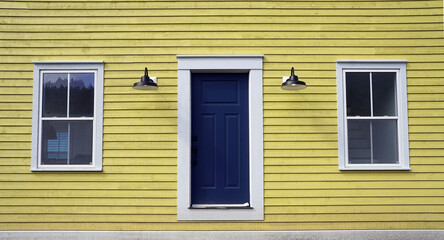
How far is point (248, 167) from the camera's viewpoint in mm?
6320

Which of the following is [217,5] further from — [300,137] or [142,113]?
[300,137]

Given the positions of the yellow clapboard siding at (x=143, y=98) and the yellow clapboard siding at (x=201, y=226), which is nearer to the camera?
the yellow clapboard siding at (x=201, y=226)

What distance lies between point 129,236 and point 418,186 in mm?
4064

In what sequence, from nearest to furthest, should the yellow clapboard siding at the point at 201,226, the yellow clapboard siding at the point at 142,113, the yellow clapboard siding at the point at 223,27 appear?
1. the yellow clapboard siding at the point at 201,226
2. the yellow clapboard siding at the point at 142,113
3. the yellow clapboard siding at the point at 223,27

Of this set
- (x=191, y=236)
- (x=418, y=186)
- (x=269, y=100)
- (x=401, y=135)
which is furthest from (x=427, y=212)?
(x=191, y=236)

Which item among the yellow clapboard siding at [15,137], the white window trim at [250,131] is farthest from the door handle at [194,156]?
the yellow clapboard siding at [15,137]

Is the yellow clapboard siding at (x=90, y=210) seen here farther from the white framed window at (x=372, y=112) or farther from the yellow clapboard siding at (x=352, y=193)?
the white framed window at (x=372, y=112)

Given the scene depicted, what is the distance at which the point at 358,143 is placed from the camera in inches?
247

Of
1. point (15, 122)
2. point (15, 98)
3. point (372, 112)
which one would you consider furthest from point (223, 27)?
point (15, 122)

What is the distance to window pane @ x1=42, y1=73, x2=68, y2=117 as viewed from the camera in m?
6.27

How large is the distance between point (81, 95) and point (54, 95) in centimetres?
39

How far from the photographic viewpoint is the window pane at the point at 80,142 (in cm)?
622

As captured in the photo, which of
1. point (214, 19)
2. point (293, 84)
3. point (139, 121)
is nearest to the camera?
point (293, 84)

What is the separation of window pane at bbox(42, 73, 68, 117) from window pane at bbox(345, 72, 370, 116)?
13.2 feet
